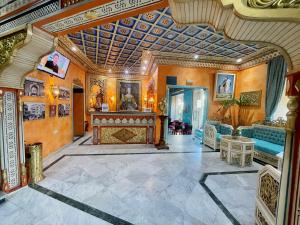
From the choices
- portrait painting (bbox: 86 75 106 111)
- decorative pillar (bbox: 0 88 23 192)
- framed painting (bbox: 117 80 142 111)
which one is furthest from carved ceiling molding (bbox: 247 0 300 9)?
framed painting (bbox: 117 80 142 111)

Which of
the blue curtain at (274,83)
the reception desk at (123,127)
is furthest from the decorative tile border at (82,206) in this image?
the blue curtain at (274,83)

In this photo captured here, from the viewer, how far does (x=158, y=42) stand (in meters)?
5.07

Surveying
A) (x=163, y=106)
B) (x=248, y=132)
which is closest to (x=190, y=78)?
(x=163, y=106)

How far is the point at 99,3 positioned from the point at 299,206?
282 centimetres

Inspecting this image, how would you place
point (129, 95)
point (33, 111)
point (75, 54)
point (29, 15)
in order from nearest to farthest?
1. point (29, 15)
2. point (33, 111)
3. point (75, 54)
4. point (129, 95)

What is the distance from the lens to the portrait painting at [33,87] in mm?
3665

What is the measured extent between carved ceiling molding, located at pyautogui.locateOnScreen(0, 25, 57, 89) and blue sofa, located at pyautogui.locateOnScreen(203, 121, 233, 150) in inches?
225

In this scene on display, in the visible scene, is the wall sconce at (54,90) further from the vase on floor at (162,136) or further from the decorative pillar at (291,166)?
the decorative pillar at (291,166)

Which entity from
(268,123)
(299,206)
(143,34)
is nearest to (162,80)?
(143,34)

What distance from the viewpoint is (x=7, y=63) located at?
2348mm

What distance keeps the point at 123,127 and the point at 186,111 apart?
7.94 m

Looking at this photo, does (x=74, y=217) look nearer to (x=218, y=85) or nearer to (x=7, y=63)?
(x=7, y=63)

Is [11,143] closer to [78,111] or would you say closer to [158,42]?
[158,42]

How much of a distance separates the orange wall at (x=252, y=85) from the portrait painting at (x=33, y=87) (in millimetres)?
7697
